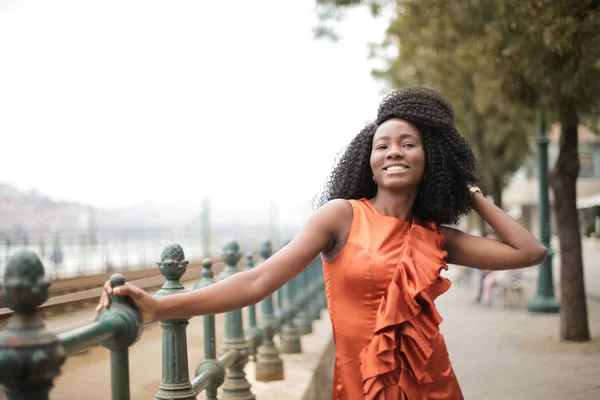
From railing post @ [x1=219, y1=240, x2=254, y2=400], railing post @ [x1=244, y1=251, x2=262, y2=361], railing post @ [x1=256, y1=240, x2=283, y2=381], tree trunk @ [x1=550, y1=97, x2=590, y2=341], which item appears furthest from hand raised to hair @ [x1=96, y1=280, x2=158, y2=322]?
tree trunk @ [x1=550, y1=97, x2=590, y2=341]

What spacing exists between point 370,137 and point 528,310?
9.88 meters

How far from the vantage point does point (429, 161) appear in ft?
8.64

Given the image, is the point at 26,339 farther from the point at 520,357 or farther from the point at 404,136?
the point at 520,357

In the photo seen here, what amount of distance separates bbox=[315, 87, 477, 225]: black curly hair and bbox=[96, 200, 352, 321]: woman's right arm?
28 cm

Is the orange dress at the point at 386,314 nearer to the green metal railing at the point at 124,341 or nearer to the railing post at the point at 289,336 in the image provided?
the green metal railing at the point at 124,341

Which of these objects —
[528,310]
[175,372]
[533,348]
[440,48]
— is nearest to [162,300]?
[175,372]

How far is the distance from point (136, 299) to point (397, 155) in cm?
114

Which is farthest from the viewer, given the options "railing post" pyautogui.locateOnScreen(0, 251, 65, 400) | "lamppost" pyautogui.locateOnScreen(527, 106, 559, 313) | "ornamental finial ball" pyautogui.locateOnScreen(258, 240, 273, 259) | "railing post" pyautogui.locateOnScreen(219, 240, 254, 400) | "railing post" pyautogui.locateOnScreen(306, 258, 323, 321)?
"lamppost" pyautogui.locateOnScreen(527, 106, 559, 313)

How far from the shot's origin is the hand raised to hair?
1858 mm

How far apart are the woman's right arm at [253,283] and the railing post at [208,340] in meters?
1.15

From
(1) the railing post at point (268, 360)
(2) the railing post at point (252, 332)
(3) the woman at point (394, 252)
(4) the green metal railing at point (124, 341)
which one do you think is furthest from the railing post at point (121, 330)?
(1) the railing post at point (268, 360)

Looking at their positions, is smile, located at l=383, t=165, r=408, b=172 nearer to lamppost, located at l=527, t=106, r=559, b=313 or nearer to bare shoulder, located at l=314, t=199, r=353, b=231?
bare shoulder, located at l=314, t=199, r=353, b=231

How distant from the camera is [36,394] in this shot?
138 centimetres

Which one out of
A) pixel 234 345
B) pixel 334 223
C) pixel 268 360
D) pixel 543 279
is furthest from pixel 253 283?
pixel 543 279
